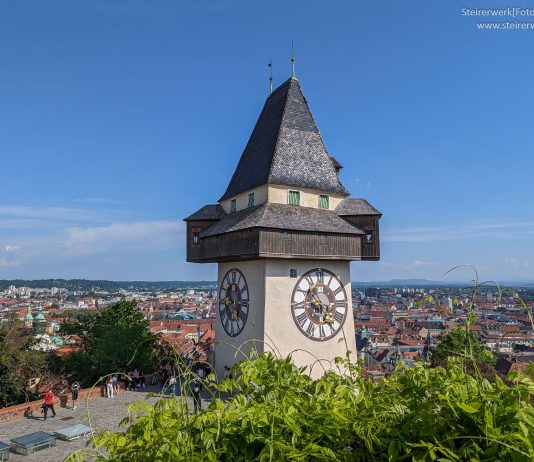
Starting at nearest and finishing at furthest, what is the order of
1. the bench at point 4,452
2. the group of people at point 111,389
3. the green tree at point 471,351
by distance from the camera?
1. the green tree at point 471,351
2. the bench at point 4,452
3. the group of people at point 111,389

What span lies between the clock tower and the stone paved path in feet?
9.45

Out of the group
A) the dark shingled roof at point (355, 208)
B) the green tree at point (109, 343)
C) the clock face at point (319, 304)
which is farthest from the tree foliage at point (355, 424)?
the green tree at point (109, 343)

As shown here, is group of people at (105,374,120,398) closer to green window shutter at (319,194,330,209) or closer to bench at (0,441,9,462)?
bench at (0,441,9,462)

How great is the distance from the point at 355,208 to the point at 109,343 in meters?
10.7

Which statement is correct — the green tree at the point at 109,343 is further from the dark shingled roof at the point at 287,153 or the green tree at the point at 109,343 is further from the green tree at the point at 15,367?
the dark shingled roof at the point at 287,153

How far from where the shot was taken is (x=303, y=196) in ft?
39.8

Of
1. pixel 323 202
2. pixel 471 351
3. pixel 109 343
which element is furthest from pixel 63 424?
pixel 471 351

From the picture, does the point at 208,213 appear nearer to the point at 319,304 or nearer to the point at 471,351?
the point at 319,304

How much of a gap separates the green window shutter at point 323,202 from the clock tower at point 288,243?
0.03 m

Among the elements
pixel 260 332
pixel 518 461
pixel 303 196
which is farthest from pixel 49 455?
pixel 518 461

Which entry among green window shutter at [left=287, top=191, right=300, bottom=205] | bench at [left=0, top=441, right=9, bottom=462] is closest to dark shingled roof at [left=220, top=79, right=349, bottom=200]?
green window shutter at [left=287, top=191, right=300, bottom=205]

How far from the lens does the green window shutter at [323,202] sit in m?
12.3

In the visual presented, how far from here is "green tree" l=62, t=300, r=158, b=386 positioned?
1634 cm

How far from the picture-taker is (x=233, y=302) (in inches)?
496
